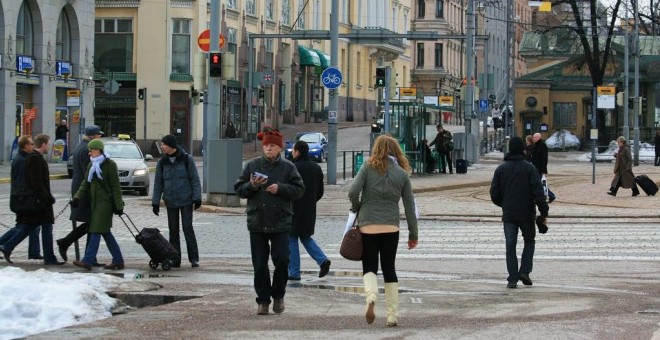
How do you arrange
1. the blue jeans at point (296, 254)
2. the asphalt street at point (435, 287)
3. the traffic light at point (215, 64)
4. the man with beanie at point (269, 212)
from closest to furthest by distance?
the asphalt street at point (435, 287), the man with beanie at point (269, 212), the blue jeans at point (296, 254), the traffic light at point (215, 64)

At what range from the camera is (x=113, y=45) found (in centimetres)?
6719

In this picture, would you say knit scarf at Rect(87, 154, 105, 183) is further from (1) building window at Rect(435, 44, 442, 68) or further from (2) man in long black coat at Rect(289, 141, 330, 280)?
(1) building window at Rect(435, 44, 442, 68)

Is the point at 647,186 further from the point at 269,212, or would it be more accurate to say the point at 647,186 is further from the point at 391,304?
the point at 391,304

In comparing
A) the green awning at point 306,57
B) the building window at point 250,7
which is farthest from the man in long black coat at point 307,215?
the green awning at point 306,57

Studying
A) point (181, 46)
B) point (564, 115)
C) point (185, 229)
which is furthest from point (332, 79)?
point (564, 115)

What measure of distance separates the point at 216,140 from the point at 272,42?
5052 cm

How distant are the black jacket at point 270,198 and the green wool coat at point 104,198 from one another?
4460mm

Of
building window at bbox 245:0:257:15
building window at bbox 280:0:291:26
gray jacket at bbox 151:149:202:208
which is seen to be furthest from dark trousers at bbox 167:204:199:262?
building window at bbox 280:0:291:26

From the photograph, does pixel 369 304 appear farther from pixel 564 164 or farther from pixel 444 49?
pixel 444 49

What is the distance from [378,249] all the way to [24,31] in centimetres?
4400

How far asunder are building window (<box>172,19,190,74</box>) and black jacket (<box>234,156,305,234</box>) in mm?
54341

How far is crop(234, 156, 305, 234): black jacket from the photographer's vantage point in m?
12.4

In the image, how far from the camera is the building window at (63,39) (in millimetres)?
57375

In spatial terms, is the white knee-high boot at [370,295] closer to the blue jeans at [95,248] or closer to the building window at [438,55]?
the blue jeans at [95,248]
